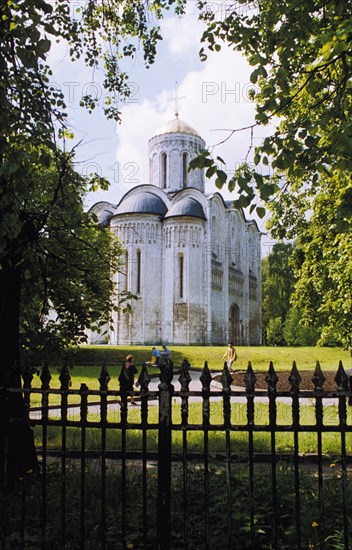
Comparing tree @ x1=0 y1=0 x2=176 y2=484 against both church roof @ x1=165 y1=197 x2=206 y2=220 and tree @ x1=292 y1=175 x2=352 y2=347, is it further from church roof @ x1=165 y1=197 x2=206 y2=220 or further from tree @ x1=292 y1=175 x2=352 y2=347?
church roof @ x1=165 y1=197 x2=206 y2=220

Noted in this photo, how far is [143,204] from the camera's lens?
37.1m

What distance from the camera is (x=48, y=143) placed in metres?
3.86

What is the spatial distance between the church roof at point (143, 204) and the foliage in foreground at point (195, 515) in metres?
32.7

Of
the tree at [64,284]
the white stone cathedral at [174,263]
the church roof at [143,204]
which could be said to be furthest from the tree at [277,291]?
the tree at [64,284]

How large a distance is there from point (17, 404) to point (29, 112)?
260cm

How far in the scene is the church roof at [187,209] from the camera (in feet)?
119

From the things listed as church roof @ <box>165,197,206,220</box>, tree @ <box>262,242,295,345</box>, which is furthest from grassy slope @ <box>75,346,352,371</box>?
tree @ <box>262,242,295,345</box>

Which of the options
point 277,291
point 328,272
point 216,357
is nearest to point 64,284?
point 328,272

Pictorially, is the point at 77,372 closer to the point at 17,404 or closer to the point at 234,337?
the point at 17,404

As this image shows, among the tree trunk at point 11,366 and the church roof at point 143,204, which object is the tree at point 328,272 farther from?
the church roof at point 143,204

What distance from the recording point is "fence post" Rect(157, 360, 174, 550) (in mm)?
3295

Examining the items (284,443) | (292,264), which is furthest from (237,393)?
(292,264)

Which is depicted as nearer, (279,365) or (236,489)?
(236,489)

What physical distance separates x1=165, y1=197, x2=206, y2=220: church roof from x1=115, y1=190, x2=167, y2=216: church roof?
95 cm
